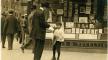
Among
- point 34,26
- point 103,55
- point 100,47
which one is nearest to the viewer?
point 34,26

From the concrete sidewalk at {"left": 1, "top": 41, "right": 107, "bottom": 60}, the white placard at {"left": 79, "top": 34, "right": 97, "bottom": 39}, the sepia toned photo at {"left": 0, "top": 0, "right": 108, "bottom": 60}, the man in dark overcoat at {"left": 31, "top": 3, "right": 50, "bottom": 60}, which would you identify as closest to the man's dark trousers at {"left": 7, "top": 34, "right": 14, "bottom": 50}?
the sepia toned photo at {"left": 0, "top": 0, "right": 108, "bottom": 60}

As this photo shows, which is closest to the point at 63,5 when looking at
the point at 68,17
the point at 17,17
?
the point at 68,17

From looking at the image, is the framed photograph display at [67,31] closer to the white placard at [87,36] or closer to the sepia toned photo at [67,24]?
the sepia toned photo at [67,24]

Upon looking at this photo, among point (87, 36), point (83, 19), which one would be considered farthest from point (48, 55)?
point (83, 19)

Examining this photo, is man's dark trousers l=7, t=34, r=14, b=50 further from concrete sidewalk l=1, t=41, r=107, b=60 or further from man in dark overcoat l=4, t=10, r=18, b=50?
concrete sidewalk l=1, t=41, r=107, b=60

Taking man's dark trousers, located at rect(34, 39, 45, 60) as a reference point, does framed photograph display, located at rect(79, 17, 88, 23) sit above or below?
above

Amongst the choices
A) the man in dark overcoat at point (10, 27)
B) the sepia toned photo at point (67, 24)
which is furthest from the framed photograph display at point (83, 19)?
the man in dark overcoat at point (10, 27)

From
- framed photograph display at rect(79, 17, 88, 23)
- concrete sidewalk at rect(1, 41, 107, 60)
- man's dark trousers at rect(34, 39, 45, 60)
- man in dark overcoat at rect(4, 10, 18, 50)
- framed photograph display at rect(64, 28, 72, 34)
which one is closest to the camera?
man's dark trousers at rect(34, 39, 45, 60)

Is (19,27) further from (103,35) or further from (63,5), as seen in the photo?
(103,35)

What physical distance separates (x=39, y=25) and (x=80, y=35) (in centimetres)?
614

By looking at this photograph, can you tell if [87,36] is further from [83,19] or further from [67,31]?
[67,31]

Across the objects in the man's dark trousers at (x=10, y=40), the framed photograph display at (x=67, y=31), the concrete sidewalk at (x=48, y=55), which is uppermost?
the framed photograph display at (x=67, y=31)

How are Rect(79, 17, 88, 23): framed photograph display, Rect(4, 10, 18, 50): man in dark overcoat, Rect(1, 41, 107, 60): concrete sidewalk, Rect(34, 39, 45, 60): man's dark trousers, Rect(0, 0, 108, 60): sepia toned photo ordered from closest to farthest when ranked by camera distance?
Rect(34, 39, 45, 60): man's dark trousers, Rect(1, 41, 107, 60): concrete sidewalk, Rect(4, 10, 18, 50): man in dark overcoat, Rect(0, 0, 108, 60): sepia toned photo, Rect(79, 17, 88, 23): framed photograph display

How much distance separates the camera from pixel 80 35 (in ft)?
57.8
